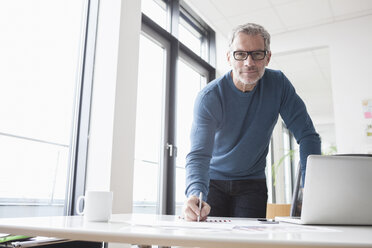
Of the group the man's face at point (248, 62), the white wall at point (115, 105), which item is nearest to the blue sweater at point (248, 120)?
the man's face at point (248, 62)

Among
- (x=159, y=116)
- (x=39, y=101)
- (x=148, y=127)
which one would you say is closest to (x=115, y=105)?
(x=39, y=101)

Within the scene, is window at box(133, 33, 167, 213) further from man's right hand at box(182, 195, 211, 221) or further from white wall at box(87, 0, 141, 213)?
man's right hand at box(182, 195, 211, 221)

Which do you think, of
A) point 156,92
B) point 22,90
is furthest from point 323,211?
point 156,92

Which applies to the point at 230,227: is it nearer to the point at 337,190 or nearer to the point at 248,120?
the point at 337,190

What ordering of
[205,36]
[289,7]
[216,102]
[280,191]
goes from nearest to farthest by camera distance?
[216,102]
[289,7]
[205,36]
[280,191]

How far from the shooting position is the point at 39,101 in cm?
197

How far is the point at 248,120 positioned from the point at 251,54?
306 mm

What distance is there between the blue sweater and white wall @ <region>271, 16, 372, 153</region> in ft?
7.22

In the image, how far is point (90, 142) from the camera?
218 cm

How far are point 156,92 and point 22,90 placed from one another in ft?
4.67

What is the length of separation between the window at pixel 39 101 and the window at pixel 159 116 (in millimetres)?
734

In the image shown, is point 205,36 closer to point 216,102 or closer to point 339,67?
point 339,67

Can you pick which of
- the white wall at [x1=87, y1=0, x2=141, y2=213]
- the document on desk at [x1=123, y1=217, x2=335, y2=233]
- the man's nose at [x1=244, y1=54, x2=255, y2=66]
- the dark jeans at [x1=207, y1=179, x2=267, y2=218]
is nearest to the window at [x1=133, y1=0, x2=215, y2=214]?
the white wall at [x1=87, y1=0, x2=141, y2=213]

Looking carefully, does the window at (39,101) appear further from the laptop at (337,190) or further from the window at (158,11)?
the laptop at (337,190)
